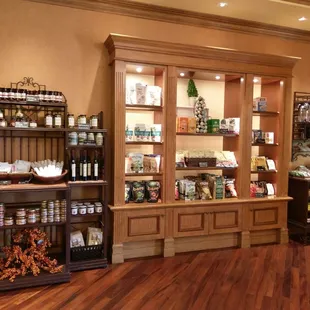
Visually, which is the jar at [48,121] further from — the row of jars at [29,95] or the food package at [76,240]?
the food package at [76,240]

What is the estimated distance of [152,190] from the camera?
3783 mm

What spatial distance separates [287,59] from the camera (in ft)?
13.6

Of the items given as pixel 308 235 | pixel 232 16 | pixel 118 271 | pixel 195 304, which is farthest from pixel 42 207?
pixel 308 235

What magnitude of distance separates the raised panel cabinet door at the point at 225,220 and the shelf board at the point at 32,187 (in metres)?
1.91

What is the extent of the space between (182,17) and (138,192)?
230 centimetres

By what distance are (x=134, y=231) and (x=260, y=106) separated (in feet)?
7.74

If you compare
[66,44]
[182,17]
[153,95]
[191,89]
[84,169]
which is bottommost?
[84,169]

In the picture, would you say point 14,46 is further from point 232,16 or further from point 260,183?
point 260,183

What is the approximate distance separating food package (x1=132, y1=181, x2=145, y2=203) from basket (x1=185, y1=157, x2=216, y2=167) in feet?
2.19

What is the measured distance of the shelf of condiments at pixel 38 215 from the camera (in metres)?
3.02

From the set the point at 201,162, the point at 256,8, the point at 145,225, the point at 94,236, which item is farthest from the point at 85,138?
the point at 256,8

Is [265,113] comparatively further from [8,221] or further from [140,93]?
[8,221]

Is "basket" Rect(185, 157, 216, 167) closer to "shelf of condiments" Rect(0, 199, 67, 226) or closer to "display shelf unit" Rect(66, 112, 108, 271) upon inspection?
"display shelf unit" Rect(66, 112, 108, 271)

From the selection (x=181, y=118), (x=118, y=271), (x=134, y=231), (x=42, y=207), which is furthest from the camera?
(x=181, y=118)
